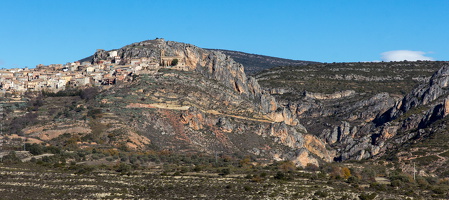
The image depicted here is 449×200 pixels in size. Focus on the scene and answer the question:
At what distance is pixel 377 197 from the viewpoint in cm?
7375

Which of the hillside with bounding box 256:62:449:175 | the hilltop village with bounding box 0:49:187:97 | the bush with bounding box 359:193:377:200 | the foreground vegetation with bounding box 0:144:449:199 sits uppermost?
the hilltop village with bounding box 0:49:187:97

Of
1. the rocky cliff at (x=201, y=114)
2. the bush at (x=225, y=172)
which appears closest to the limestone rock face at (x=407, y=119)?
the rocky cliff at (x=201, y=114)

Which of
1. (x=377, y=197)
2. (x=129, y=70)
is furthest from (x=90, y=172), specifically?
(x=129, y=70)

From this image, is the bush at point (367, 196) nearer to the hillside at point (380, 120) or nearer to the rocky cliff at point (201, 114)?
the rocky cliff at point (201, 114)

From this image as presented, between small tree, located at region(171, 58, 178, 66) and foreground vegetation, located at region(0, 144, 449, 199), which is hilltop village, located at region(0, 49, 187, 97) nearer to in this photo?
small tree, located at region(171, 58, 178, 66)

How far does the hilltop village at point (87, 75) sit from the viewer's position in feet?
469

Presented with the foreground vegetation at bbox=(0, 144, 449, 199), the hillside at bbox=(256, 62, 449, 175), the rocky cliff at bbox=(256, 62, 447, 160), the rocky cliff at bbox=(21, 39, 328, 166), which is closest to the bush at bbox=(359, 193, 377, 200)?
the foreground vegetation at bbox=(0, 144, 449, 199)

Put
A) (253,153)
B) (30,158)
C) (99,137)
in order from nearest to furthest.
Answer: (30,158)
(99,137)
(253,153)

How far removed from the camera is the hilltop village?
143 meters

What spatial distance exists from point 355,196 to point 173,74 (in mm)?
67436

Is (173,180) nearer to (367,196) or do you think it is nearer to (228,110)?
(367,196)

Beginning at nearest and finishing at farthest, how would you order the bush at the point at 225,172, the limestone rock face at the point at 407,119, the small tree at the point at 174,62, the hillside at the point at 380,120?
the bush at the point at 225,172
the hillside at the point at 380,120
the small tree at the point at 174,62
the limestone rock face at the point at 407,119

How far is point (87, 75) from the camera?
154125 mm

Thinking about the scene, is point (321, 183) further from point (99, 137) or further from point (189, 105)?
point (189, 105)
